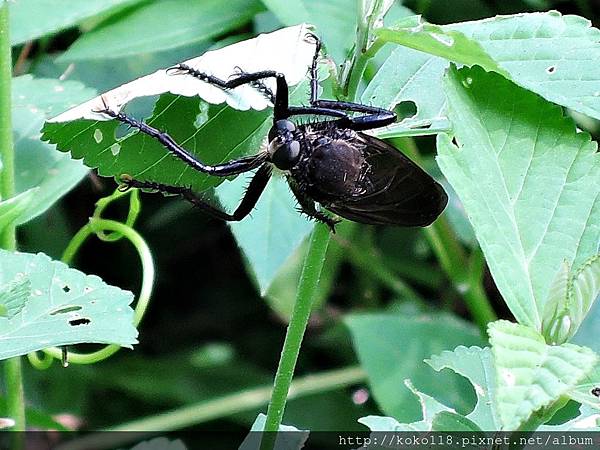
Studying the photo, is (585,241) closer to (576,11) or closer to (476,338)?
(476,338)

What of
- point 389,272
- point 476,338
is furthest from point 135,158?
point 389,272

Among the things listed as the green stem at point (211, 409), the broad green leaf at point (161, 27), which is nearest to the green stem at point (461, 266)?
the green stem at point (211, 409)

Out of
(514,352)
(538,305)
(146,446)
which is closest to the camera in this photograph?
(514,352)

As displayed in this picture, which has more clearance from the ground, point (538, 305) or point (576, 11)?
point (538, 305)

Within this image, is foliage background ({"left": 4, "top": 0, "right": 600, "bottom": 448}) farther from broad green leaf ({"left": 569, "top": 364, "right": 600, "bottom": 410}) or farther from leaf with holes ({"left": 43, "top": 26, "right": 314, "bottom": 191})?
broad green leaf ({"left": 569, "top": 364, "right": 600, "bottom": 410})

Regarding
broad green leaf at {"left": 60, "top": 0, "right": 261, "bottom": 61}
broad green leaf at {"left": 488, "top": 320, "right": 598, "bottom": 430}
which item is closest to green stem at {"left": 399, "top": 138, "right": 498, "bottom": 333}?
broad green leaf at {"left": 60, "top": 0, "right": 261, "bottom": 61}

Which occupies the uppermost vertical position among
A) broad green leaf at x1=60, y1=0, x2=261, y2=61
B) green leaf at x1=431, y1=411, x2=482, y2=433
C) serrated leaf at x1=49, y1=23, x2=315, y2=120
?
serrated leaf at x1=49, y1=23, x2=315, y2=120
